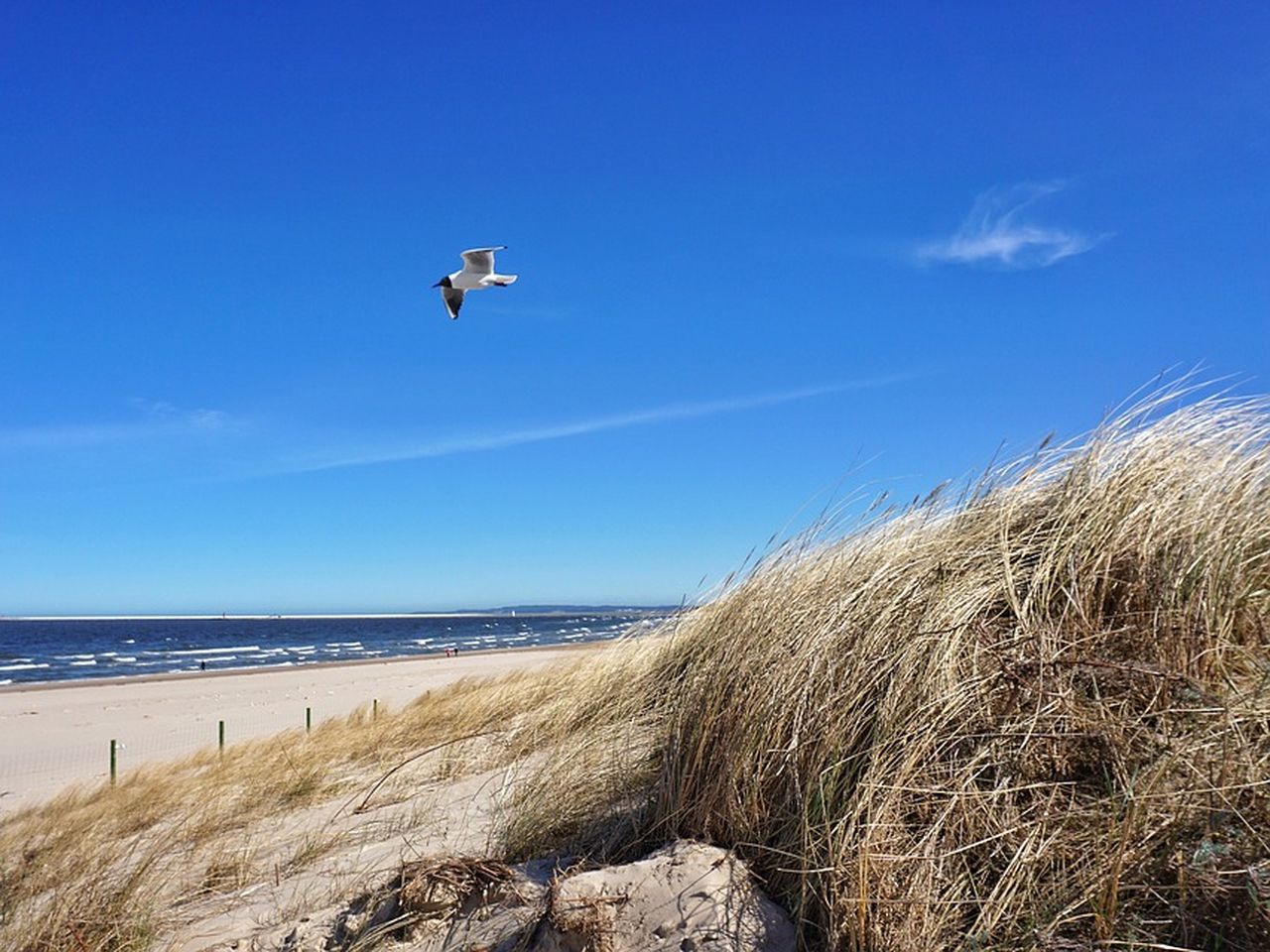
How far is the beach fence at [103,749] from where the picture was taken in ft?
48.4

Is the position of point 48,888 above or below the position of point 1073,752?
below

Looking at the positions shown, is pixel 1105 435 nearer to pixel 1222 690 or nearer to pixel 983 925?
pixel 1222 690

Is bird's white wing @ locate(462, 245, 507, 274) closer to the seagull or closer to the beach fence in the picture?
the seagull

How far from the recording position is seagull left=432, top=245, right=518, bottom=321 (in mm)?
9734

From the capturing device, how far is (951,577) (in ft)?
13.6

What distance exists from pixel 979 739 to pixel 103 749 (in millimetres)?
20214

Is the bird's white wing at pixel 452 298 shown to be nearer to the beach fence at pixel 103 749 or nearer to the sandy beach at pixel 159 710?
the sandy beach at pixel 159 710

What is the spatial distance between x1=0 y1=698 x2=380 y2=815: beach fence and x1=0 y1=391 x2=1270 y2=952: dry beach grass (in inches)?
361

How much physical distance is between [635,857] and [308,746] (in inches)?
315

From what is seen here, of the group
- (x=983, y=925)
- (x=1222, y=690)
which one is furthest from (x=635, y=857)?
(x=1222, y=690)

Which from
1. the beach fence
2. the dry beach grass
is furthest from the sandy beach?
the dry beach grass

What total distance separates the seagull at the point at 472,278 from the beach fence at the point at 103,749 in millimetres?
6842

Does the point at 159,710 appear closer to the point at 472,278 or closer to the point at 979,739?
the point at 472,278

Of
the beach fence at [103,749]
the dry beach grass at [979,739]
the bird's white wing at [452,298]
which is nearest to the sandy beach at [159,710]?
the beach fence at [103,749]
